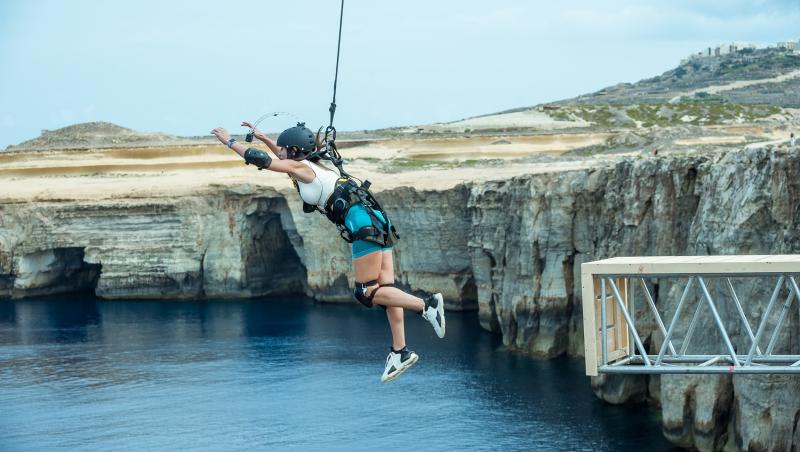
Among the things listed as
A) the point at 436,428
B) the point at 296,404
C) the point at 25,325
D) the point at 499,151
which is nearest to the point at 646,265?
the point at 436,428

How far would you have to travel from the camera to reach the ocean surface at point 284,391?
49.8 meters

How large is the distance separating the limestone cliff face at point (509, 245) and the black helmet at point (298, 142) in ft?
86.3

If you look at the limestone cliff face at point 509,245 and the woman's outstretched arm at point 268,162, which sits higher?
the woman's outstretched arm at point 268,162

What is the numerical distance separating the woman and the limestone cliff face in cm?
2529

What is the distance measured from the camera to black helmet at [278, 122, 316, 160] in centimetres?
1672

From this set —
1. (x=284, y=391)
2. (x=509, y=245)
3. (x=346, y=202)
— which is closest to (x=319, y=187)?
(x=346, y=202)

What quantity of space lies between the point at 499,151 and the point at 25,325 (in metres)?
40.1

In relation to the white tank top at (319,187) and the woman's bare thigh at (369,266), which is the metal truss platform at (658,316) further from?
the white tank top at (319,187)

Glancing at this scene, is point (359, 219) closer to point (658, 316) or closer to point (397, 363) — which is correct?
point (397, 363)

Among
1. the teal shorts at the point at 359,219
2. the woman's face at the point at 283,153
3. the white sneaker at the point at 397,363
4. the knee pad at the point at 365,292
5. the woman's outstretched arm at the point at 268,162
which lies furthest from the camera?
the knee pad at the point at 365,292

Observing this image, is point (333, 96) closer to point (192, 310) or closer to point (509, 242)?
point (509, 242)

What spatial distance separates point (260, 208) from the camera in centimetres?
9094

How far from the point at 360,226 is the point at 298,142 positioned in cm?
141

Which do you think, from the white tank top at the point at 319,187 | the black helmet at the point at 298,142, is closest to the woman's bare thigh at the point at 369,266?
the white tank top at the point at 319,187
